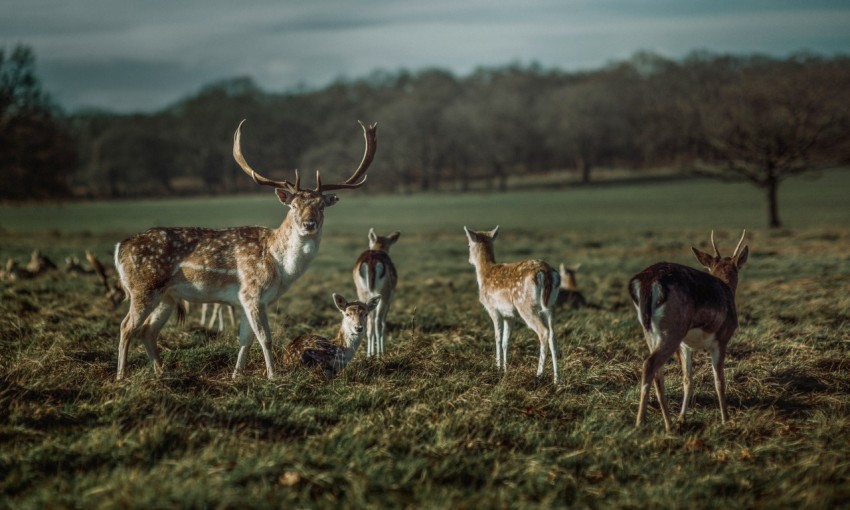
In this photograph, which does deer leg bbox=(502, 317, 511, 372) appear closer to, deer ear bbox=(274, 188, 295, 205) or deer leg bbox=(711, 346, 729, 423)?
deer leg bbox=(711, 346, 729, 423)

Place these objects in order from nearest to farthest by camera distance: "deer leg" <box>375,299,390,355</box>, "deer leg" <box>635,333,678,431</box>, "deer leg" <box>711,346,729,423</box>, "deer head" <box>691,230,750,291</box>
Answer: "deer leg" <box>635,333,678,431</box>
"deer leg" <box>711,346,729,423</box>
"deer head" <box>691,230,750,291</box>
"deer leg" <box>375,299,390,355</box>

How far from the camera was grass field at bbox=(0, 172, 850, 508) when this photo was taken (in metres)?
4.76

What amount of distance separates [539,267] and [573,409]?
1743mm

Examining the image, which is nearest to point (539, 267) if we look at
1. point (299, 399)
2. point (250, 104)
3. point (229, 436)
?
point (299, 399)

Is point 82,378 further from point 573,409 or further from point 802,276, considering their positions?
point 802,276

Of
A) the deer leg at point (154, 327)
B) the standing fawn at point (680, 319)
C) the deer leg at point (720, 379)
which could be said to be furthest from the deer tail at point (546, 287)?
the deer leg at point (154, 327)

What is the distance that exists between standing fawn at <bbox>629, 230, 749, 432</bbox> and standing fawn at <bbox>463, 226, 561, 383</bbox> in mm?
1184

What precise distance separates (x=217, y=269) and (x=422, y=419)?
9.53 feet

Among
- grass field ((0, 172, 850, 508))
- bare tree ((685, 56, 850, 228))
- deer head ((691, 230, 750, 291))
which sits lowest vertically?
grass field ((0, 172, 850, 508))

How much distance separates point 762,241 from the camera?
23000 mm

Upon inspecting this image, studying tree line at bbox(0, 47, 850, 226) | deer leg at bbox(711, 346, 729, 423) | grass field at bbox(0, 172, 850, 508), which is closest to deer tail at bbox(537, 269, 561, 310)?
grass field at bbox(0, 172, 850, 508)

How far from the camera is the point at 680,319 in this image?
6.17 m

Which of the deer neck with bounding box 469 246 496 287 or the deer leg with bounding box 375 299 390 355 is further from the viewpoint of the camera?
the deer leg with bounding box 375 299 390 355

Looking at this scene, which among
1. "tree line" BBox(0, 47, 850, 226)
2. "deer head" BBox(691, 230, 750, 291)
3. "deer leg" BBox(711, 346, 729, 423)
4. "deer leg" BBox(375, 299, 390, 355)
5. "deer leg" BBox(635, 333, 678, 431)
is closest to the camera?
"deer leg" BBox(635, 333, 678, 431)
